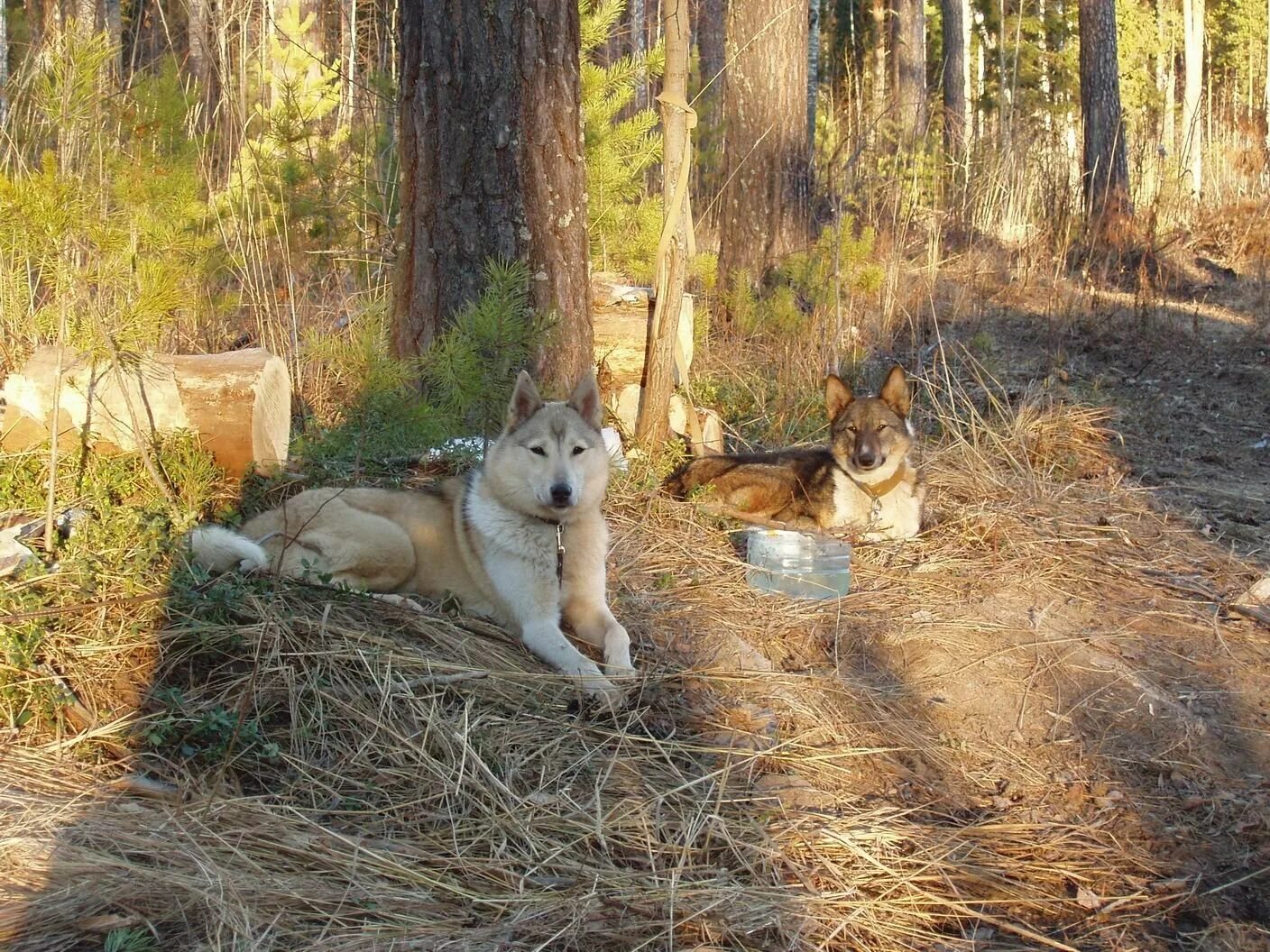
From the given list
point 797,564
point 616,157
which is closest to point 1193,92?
point 616,157

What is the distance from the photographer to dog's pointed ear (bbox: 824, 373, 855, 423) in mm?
6188

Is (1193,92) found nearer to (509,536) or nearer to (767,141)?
(767,141)

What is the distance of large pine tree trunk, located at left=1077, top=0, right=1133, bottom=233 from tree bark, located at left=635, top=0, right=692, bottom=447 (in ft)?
23.5

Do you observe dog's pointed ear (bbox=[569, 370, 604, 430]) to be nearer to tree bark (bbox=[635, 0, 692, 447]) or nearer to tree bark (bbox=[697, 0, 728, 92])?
tree bark (bbox=[635, 0, 692, 447])

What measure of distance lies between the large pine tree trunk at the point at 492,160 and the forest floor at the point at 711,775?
5.09ft

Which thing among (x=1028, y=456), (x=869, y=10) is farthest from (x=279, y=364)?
(x=869, y=10)

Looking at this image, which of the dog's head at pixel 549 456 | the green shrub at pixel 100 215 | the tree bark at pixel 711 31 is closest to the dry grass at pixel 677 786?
the dog's head at pixel 549 456

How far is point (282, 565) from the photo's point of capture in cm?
413

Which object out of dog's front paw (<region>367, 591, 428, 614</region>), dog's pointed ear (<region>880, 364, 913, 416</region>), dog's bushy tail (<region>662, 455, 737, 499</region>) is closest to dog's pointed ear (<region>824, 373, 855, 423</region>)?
dog's pointed ear (<region>880, 364, 913, 416</region>)

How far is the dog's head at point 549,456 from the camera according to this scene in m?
4.24

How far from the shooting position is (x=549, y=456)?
14.1 feet

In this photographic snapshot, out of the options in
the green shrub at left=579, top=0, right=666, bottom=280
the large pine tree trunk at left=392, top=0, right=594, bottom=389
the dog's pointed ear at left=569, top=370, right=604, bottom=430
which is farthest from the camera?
the green shrub at left=579, top=0, right=666, bottom=280

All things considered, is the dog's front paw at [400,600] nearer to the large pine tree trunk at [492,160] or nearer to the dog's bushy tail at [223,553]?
the dog's bushy tail at [223,553]

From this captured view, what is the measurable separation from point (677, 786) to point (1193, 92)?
66.6 feet
